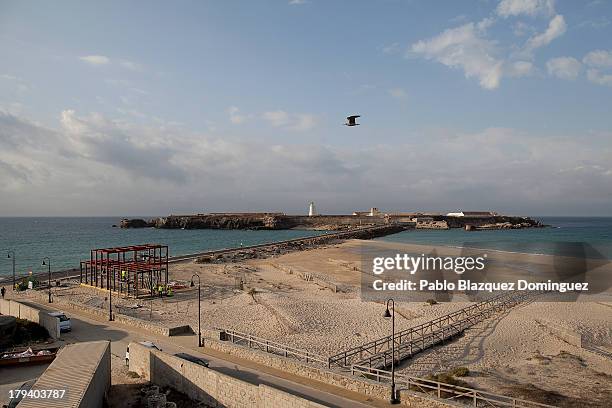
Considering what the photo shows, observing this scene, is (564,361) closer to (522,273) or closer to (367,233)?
(522,273)

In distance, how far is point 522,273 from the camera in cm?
4981

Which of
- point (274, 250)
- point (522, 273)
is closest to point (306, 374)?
point (522, 273)

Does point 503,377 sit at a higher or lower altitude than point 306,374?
lower

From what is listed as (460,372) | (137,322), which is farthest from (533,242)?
(137,322)

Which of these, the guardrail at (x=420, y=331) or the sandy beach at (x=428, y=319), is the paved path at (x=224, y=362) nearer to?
the guardrail at (x=420, y=331)

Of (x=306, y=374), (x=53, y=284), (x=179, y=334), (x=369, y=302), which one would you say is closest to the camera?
(x=306, y=374)

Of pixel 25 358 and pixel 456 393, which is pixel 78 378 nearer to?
pixel 25 358

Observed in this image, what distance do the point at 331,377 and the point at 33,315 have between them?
1906 cm

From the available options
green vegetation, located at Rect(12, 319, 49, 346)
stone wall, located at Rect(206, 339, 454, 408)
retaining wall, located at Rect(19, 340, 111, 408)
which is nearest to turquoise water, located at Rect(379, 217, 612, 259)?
stone wall, located at Rect(206, 339, 454, 408)

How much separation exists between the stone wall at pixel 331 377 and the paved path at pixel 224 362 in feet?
0.58

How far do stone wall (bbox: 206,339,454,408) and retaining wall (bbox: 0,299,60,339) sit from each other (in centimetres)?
1045

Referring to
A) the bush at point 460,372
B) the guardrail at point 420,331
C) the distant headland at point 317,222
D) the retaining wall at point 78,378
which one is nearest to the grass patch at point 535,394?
the bush at point 460,372

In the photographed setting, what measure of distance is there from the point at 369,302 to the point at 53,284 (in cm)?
2936

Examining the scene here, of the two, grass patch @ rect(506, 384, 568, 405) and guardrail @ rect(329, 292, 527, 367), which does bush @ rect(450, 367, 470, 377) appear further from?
guardrail @ rect(329, 292, 527, 367)
